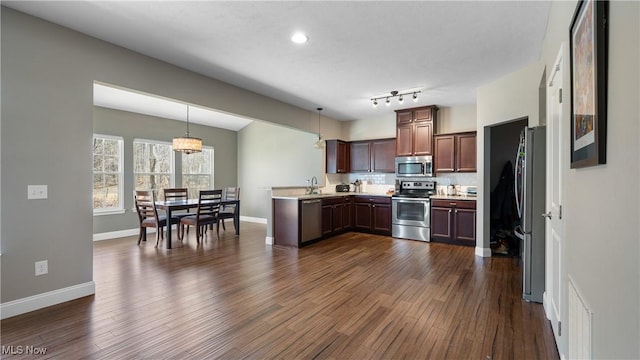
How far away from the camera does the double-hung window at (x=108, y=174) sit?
5.84 metres

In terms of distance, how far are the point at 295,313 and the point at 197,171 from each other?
611 cm

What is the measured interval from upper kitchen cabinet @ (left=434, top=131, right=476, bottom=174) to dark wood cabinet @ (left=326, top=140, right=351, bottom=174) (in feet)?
6.79

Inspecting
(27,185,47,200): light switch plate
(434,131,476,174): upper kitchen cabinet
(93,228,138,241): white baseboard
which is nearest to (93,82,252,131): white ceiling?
(27,185,47,200): light switch plate

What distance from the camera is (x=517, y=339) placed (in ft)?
7.14

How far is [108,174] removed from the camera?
237 inches

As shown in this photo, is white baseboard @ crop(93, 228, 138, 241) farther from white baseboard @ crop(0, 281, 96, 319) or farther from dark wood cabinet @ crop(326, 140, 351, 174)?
dark wood cabinet @ crop(326, 140, 351, 174)

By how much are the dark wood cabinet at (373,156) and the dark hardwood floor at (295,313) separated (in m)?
2.57

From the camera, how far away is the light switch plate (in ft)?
8.63

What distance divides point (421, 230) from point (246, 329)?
13.4ft

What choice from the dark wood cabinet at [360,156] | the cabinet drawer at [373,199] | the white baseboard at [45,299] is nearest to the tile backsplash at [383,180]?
the dark wood cabinet at [360,156]

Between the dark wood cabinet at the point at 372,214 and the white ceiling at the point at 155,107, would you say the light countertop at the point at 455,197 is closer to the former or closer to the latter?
the dark wood cabinet at the point at 372,214

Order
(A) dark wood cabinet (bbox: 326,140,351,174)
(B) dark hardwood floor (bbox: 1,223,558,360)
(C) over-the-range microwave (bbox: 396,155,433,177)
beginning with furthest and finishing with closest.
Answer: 1. (A) dark wood cabinet (bbox: 326,140,351,174)
2. (C) over-the-range microwave (bbox: 396,155,433,177)
3. (B) dark hardwood floor (bbox: 1,223,558,360)

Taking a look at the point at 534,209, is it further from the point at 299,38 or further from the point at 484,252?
the point at 299,38

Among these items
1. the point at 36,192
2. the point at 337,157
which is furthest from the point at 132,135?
the point at 337,157
